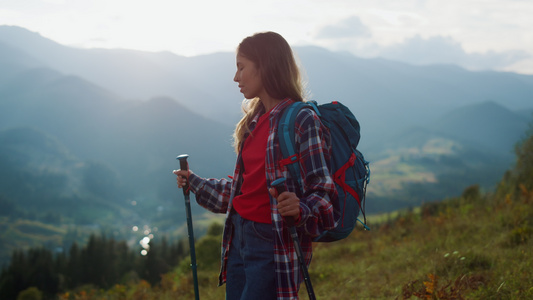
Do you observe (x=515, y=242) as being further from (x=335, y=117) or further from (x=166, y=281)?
(x=166, y=281)

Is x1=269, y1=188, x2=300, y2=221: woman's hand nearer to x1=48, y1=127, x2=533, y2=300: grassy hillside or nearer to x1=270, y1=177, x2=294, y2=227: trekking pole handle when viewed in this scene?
x1=270, y1=177, x2=294, y2=227: trekking pole handle

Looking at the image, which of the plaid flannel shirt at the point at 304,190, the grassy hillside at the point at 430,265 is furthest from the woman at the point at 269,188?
the grassy hillside at the point at 430,265

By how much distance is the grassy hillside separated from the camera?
13.7 feet

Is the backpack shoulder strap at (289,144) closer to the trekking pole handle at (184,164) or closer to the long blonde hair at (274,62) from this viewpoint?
the long blonde hair at (274,62)

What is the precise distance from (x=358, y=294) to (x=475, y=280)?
1376mm

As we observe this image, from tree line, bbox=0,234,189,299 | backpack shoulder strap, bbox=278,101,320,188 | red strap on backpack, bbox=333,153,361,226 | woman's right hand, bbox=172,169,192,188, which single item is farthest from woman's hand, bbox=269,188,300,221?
tree line, bbox=0,234,189,299

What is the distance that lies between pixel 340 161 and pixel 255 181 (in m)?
0.53

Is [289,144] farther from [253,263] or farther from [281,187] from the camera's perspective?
[253,263]

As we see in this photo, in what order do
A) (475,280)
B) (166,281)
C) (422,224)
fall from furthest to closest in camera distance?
(422,224) → (166,281) → (475,280)

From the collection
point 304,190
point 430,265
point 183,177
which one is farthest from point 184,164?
point 430,265

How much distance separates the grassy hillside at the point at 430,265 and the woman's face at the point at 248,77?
95.7 inches

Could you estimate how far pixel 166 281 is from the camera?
841cm

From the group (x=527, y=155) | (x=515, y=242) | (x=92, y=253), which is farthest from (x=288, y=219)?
(x=92, y=253)

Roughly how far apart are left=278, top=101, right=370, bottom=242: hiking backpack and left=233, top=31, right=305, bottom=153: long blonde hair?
0.20m
